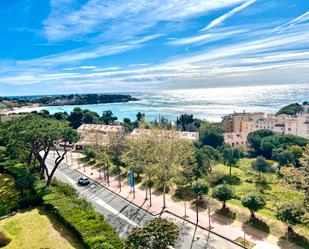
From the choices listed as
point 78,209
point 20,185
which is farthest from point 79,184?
point 78,209

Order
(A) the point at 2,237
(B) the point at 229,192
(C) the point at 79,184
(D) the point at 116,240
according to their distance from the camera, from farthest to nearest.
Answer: (C) the point at 79,184 → (B) the point at 229,192 → (A) the point at 2,237 → (D) the point at 116,240

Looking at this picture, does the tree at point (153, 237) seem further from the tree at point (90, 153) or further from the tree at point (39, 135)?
the tree at point (90, 153)

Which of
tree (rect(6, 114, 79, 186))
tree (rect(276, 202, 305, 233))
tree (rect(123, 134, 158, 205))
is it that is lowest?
tree (rect(276, 202, 305, 233))

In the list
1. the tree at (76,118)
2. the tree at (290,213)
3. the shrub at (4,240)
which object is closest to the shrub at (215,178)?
the tree at (290,213)

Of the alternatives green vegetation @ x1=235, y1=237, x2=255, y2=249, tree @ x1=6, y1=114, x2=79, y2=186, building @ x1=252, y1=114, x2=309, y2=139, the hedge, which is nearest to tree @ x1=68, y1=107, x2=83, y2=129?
tree @ x1=6, y1=114, x2=79, y2=186

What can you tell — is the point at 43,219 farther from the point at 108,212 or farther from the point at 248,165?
the point at 248,165

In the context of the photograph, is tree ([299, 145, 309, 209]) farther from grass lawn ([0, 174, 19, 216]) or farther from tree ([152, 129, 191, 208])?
grass lawn ([0, 174, 19, 216])
